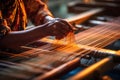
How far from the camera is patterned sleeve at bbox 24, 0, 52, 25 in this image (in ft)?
10.7

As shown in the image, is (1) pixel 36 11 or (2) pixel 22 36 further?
(1) pixel 36 11

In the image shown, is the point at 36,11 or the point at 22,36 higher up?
the point at 36,11

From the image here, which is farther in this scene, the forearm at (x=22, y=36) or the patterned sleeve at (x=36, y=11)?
the patterned sleeve at (x=36, y=11)

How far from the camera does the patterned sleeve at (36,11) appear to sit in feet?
10.7

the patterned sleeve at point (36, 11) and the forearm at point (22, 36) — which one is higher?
the patterned sleeve at point (36, 11)

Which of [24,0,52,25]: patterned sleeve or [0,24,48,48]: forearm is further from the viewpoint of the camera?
[24,0,52,25]: patterned sleeve

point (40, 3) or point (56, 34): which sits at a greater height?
point (40, 3)

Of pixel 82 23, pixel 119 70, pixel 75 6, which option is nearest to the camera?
pixel 119 70

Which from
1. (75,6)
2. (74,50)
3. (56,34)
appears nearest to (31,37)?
(56,34)

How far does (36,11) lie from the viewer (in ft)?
11.0

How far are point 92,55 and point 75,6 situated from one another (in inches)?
112

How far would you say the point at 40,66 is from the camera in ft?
7.23

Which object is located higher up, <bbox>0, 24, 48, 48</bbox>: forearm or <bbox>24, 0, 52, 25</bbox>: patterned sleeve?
<bbox>24, 0, 52, 25</bbox>: patterned sleeve

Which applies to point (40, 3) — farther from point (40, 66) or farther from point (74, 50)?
point (40, 66)
